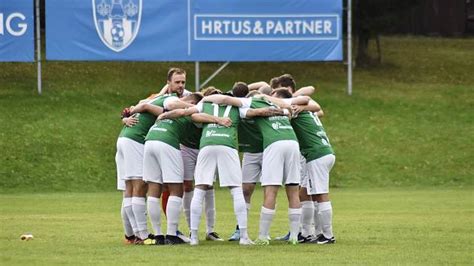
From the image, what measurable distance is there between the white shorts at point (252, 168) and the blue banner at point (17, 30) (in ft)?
57.1

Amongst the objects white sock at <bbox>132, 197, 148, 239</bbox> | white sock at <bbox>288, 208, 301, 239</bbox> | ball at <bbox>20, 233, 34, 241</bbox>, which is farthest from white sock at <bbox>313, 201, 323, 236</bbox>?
ball at <bbox>20, 233, 34, 241</bbox>

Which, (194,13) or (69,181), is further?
(194,13)

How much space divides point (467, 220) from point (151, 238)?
21.5 feet

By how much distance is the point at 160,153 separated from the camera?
17484 millimetres

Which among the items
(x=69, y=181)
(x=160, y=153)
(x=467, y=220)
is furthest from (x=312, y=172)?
(x=69, y=181)

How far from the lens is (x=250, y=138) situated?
18.5 m

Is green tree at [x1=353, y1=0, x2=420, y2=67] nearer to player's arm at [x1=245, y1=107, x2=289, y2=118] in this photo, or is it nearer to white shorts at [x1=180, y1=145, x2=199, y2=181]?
white shorts at [x1=180, y1=145, x2=199, y2=181]

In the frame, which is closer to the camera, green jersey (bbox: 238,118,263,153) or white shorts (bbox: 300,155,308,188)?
green jersey (bbox: 238,118,263,153)

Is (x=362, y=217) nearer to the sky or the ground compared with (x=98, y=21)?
nearer to the ground

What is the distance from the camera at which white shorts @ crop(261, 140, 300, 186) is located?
57.2 feet

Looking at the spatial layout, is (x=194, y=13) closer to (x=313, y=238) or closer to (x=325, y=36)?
(x=325, y=36)

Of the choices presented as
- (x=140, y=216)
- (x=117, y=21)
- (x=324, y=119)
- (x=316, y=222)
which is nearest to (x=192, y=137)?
(x=140, y=216)

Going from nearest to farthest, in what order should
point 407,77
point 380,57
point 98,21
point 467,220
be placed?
point 467,220 → point 98,21 → point 407,77 → point 380,57

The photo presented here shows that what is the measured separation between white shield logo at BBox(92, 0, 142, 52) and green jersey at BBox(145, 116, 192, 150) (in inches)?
676
